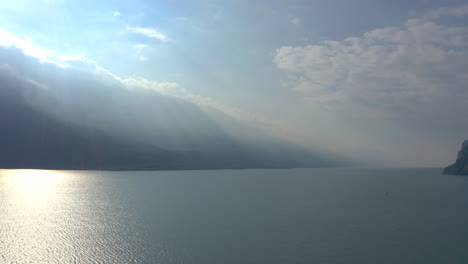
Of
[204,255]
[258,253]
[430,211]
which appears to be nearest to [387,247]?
[258,253]

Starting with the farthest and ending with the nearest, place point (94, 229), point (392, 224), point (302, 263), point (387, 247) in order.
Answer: point (392, 224) → point (94, 229) → point (387, 247) → point (302, 263)

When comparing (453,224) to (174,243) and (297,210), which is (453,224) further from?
(174,243)

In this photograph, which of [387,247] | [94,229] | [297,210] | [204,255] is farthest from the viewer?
[297,210]

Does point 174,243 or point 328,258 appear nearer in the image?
point 328,258

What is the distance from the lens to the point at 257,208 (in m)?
96.9

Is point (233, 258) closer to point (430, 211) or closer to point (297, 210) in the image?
point (297, 210)

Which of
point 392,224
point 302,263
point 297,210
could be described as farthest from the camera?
point 297,210

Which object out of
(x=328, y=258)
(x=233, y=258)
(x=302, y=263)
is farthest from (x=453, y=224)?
(x=233, y=258)

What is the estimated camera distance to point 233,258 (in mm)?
47312

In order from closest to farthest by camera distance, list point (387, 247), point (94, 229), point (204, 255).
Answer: point (204, 255) → point (387, 247) → point (94, 229)

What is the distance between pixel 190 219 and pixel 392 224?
50.9 m

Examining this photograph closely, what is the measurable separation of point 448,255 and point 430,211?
51888mm

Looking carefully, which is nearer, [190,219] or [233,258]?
[233,258]

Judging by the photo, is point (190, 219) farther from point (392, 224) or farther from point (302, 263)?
point (392, 224)
